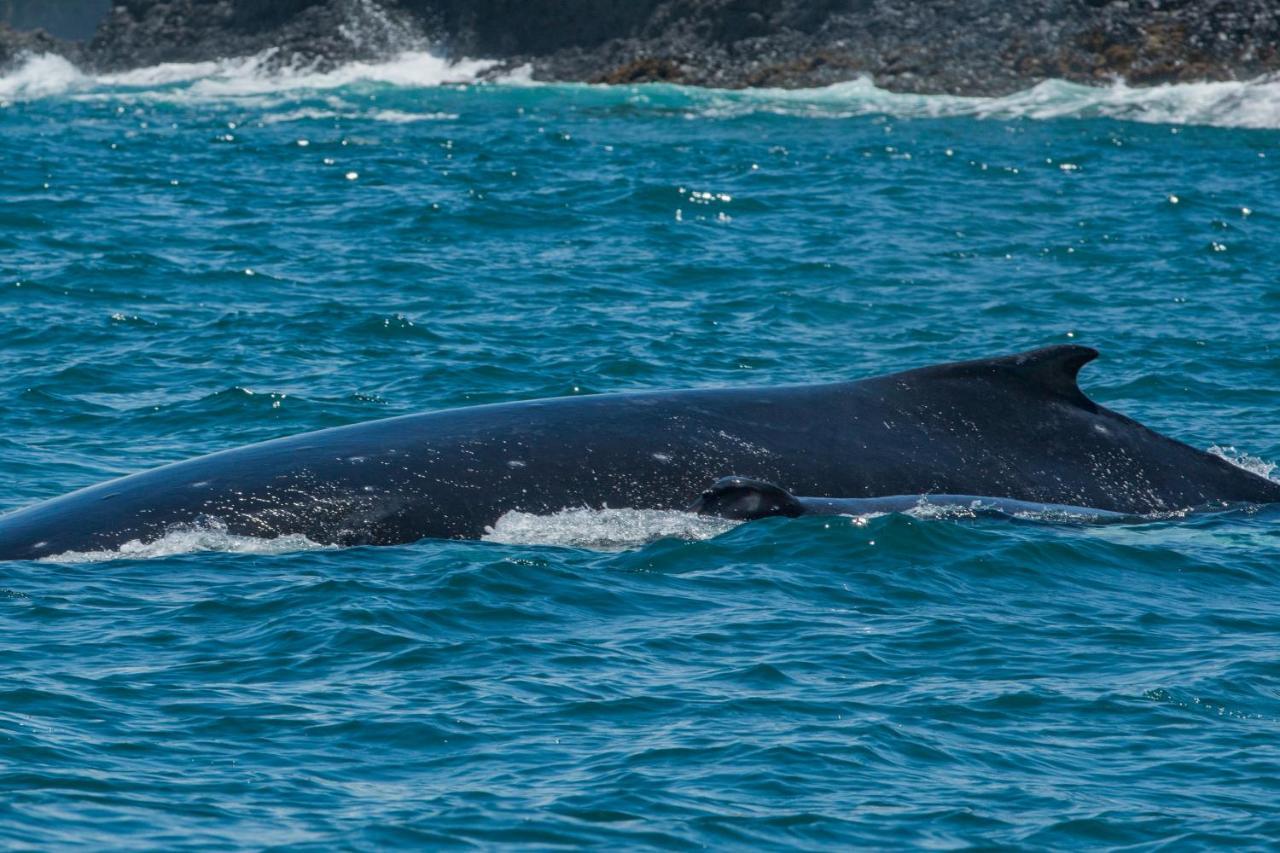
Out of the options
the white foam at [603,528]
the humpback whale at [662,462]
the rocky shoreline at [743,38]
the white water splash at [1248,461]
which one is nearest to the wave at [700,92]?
the rocky shoreline at [743,38]

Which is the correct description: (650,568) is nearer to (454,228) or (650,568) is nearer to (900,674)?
(900,674)

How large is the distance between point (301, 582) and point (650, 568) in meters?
2.09

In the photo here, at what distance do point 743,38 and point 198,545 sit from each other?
52514mm

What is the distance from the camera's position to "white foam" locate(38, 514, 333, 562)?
1155cm

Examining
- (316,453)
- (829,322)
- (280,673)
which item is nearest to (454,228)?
(829,322)

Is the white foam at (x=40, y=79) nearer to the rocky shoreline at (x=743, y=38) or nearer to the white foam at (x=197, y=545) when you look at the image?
the rocky shoreline at (x=743, y=38)

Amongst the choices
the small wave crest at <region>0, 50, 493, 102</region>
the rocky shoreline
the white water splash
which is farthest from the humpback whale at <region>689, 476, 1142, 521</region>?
the small wave crest at <region>0, 50, 493, 102</region>

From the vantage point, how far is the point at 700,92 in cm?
5834

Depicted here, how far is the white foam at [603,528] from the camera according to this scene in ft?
39.5

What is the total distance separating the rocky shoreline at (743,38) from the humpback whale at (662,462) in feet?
140

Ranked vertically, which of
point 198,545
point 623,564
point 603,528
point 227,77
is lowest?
point 623,564

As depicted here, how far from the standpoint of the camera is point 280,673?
997 centimetres

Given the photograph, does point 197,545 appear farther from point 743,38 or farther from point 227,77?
point 227,77

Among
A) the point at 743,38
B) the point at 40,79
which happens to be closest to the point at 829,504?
the point at 743,38
